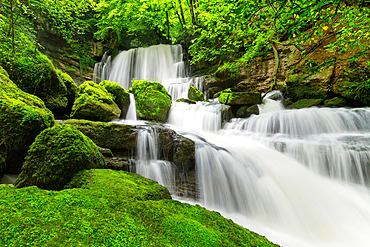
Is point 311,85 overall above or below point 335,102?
above

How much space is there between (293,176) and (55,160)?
501 centimetres

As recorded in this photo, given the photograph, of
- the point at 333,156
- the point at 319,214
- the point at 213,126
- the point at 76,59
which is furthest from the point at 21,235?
the point at 76,59

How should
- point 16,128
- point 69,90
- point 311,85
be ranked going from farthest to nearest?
point 311,85
point 69,90
point 16,128

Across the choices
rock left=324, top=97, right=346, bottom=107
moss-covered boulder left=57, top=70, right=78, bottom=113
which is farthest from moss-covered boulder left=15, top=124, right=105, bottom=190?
rock left=324, top=97, right=346, bottom=107

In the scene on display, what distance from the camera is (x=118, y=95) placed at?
7664mm

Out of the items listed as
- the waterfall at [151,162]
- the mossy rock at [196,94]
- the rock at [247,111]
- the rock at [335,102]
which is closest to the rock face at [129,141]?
the waterfall at [151,162]

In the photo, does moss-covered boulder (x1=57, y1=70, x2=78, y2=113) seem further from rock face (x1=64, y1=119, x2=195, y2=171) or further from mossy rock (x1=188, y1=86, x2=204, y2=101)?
mossy rock (x1=188, y1=86, x2=204, y2=101)

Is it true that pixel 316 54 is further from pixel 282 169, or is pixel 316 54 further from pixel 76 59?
pixel 76 59

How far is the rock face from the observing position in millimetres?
4207

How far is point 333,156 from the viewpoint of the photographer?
14.2 ft

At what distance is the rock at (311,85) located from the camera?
7645 mm

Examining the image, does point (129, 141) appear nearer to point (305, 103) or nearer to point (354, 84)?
point (305, 103)

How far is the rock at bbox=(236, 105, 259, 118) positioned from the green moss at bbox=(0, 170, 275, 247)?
7348 millimetres

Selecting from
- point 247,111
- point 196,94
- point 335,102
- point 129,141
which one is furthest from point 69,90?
point 335,102
